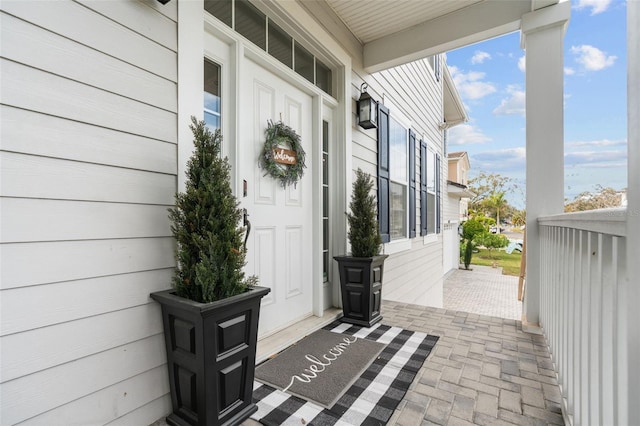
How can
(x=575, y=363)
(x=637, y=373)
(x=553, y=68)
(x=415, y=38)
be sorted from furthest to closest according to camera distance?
(x=415, y=38) < (x=553, y=68) < (x=575, y=363) < (x=637, y=373)

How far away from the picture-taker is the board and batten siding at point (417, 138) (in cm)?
371

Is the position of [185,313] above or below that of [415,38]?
below

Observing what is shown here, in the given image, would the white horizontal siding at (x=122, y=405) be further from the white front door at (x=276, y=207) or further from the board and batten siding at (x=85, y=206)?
the white front door at (x=276, y=207)

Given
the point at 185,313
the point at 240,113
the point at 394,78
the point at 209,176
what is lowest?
the point at 185,313

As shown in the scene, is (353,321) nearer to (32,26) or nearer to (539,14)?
(32,26)

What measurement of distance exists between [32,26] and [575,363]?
2.55 metres

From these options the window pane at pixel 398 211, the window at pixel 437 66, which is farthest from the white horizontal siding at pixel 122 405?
the window at pixel 437 66

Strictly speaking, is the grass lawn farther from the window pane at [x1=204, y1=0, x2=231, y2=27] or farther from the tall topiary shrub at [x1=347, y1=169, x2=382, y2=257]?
the window pane at [x1=204, y1=0, x2=231, y2=27]

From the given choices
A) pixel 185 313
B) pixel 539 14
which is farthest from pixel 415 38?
pixel 185 313

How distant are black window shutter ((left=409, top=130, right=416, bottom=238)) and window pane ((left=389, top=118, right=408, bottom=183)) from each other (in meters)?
0.24

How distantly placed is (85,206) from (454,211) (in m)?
12.0

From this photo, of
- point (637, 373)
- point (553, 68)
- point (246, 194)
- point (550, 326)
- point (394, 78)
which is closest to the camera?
point (637, 373)

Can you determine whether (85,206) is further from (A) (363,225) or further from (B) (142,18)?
(A) (363,225)

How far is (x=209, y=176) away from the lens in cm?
147
